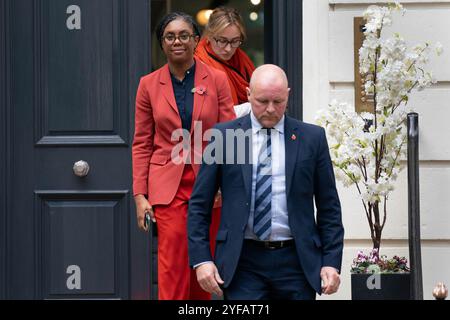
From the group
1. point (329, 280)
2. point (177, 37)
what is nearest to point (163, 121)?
point (177, 37)

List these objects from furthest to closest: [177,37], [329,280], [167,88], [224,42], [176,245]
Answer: [224,42] < [167,88] < [177,37] < [176,245] < [329,280]

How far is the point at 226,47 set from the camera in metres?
8.32

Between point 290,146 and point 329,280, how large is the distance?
27.5 inches

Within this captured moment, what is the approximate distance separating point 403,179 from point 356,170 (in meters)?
0.94

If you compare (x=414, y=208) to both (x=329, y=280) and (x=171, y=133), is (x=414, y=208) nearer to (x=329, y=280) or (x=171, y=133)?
(x=171, y=133)

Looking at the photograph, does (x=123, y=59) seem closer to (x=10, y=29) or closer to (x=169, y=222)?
(x=10, y=29)

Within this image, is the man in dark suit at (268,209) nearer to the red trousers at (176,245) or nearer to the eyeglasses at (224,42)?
the red trousers at (176,245)

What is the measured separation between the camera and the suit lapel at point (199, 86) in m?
7.41

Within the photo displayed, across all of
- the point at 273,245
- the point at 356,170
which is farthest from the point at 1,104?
the point at 273,245

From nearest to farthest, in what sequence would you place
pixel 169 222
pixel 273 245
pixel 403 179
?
1. pixel 273 245
2. pixel 169 222
3. pixel 403 179

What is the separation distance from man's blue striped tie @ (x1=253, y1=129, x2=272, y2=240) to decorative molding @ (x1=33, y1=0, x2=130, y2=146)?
279cm

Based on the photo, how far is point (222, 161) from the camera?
20.1 feet

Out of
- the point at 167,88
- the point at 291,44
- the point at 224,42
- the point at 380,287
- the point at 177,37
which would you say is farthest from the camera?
the point at 291,44

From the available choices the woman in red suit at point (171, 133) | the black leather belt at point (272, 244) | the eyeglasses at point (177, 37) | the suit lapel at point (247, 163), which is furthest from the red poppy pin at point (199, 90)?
the black leather belt at point (272, 244)
